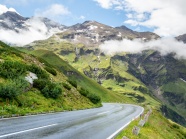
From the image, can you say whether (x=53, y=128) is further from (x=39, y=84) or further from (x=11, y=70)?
(x=39, y=84)

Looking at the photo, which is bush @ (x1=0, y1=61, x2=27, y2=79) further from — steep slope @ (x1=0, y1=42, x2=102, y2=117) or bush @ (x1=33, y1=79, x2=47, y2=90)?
bush @ (x1=33, y1=79, x2=47, y2=90)

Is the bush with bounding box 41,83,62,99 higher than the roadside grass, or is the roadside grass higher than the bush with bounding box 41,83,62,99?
the bush with bounding box 41,83,62,99

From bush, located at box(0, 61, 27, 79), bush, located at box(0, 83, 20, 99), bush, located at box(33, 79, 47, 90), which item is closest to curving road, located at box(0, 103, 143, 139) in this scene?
bush, located at box(0, 83, 20, 99)

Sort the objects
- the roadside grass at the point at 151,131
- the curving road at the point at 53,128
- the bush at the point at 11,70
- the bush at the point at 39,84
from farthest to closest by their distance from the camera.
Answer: the bush at the point at 39,84 → the bush at the point at 11,70 → the roadside grass at the point at 151,131 → the curving road at the point at 53,128

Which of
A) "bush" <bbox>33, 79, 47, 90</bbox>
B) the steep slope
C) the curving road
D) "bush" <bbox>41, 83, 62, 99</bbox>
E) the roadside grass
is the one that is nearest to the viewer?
the curving road

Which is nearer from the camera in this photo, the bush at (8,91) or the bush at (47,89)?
the bush at (8,91)

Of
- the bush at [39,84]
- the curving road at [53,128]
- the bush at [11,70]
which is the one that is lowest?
the curving road at [53,128]

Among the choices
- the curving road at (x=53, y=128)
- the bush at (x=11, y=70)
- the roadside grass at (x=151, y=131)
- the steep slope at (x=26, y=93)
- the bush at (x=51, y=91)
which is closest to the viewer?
the curving road at (x=53, y=128)

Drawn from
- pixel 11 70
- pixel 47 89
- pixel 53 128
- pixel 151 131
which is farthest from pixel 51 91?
pixel 53 128

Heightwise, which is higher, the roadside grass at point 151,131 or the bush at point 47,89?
the bush at point 47,89

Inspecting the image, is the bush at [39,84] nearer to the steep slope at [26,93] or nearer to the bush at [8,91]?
the steep slope at [26,93]

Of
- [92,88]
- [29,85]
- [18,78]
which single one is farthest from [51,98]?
[92,88]

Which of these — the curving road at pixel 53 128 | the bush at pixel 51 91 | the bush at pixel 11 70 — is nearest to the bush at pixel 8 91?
the curving road at pixel 53 128

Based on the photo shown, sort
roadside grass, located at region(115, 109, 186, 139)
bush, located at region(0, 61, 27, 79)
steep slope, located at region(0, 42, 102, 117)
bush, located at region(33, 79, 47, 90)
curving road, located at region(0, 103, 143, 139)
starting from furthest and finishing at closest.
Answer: bush, located at region(33, 79, 47, 90), bush, located at region(0, 61, 27, 79), steep slope, located at region(0, 42, 102, 117), roadside grass, located at region(115, 109, 186, 139), curving road, located at region(0, 103, 143, 139)
